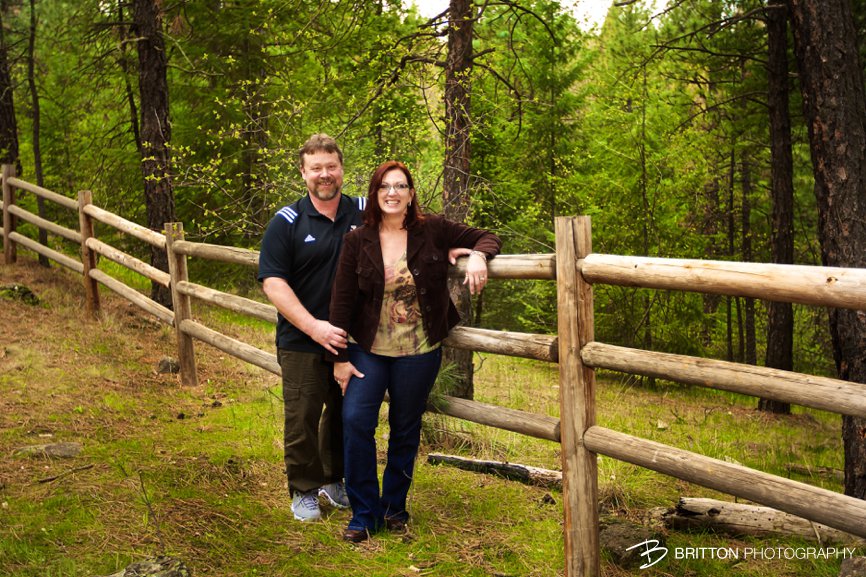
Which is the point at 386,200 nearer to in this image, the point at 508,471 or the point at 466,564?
the point at 466,564

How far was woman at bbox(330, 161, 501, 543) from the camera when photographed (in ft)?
13.9

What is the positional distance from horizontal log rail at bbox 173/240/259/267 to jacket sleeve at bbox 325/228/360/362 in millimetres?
2304

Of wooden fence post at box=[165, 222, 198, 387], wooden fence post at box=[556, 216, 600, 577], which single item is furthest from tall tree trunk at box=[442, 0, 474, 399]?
wooden fence post at box=[556, 216, 600, 577]

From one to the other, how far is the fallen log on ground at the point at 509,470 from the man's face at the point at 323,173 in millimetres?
2278

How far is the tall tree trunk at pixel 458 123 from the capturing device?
24.5 ft

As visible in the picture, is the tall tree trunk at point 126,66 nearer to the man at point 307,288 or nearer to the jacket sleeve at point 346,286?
the man at point 307,288

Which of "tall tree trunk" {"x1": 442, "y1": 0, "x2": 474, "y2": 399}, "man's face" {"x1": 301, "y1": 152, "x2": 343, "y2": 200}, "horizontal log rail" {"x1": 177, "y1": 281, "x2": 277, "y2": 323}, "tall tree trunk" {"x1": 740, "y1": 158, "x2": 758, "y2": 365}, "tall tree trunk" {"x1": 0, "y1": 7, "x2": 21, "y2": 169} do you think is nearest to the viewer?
"man's face" {"x1": 301, "y1": 152, "x2": 343, "y2": 200}

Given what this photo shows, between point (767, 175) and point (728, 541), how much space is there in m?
15.7

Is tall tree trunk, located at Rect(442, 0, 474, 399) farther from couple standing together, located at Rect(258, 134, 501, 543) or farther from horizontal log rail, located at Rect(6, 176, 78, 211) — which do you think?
horizontal log rail, located at Rect(6, 176, 78, 211)

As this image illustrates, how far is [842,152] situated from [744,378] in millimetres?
3202

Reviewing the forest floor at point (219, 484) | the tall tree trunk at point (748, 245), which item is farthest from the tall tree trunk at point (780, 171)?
the tall tree trunk at point (748, 245)

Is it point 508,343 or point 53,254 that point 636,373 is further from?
point 53,254

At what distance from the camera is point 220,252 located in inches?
289

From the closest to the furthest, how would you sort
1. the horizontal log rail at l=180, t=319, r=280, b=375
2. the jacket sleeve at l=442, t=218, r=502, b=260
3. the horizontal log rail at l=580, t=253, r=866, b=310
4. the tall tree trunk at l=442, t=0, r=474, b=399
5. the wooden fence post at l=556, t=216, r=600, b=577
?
1. the horizontal log rail at l=580, t=253, r=866, b=310
2. the wooden fence post at l=556, t=216, r=600, b=577
3. the jacket sleeve at l=442, t=218, r=502, b=260
4. the horizontal log rail at l=180, t=319, r=280, b=375
5. the tall tree trunk at l=442, t=0, r=474, b=399
